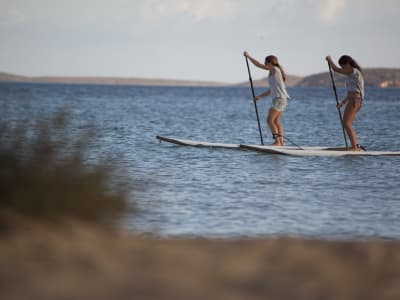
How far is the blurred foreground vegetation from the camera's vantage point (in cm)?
509

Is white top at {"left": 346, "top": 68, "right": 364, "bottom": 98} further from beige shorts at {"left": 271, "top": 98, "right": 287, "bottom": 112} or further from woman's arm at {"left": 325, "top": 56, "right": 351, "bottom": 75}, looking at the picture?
beige shorts at {"left": 271, "top": 98, "right": 287, "bottom": 112}

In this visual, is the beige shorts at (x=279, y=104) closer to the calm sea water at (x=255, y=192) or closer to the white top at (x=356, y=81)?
the calm sea water at (x=255, y=192)

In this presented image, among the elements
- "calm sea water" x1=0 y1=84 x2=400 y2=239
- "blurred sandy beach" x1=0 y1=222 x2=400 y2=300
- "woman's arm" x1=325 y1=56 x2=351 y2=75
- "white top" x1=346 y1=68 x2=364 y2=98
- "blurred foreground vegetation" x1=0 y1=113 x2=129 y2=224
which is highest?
"woman's arm" x1=325 y1=56 x2=351 y2=75

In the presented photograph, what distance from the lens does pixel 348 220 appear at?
8539 mm

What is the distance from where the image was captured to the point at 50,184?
5.17 metres

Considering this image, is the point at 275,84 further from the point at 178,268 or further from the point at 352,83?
the point at 178,268

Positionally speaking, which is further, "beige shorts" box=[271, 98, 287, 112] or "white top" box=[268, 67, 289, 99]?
"beige shorts" box=[271, 98, 287, 112]

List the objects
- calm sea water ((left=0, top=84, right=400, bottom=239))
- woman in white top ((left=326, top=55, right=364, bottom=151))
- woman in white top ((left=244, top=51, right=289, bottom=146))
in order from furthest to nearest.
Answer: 1. woman in white top ((left=244, top=51, right=289, bottom=146))
2. woman in white top ((left=326, top=55, right=364, bottom=151))
3. calm sea water ((left=0, top=84, right=400, bottom=239))

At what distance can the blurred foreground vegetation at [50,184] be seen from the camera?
509cm

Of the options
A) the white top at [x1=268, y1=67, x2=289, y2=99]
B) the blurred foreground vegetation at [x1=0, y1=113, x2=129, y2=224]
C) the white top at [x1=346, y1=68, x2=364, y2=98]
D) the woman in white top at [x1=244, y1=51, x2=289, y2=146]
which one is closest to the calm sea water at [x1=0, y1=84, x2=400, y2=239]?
the blurred foreground vegetation at [x1=0, y1=113, x2=129, y2=224]

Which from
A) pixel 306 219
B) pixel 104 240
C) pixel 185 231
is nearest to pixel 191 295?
pixel 104 240

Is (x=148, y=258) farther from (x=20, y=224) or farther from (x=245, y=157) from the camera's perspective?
(x=245, y=157)

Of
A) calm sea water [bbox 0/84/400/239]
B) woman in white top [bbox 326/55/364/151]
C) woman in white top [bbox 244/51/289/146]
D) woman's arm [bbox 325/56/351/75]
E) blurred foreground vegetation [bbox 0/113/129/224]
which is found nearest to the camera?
blurred foreground vegetation [bbox 0/113/129/224]

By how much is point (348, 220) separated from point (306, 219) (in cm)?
50
